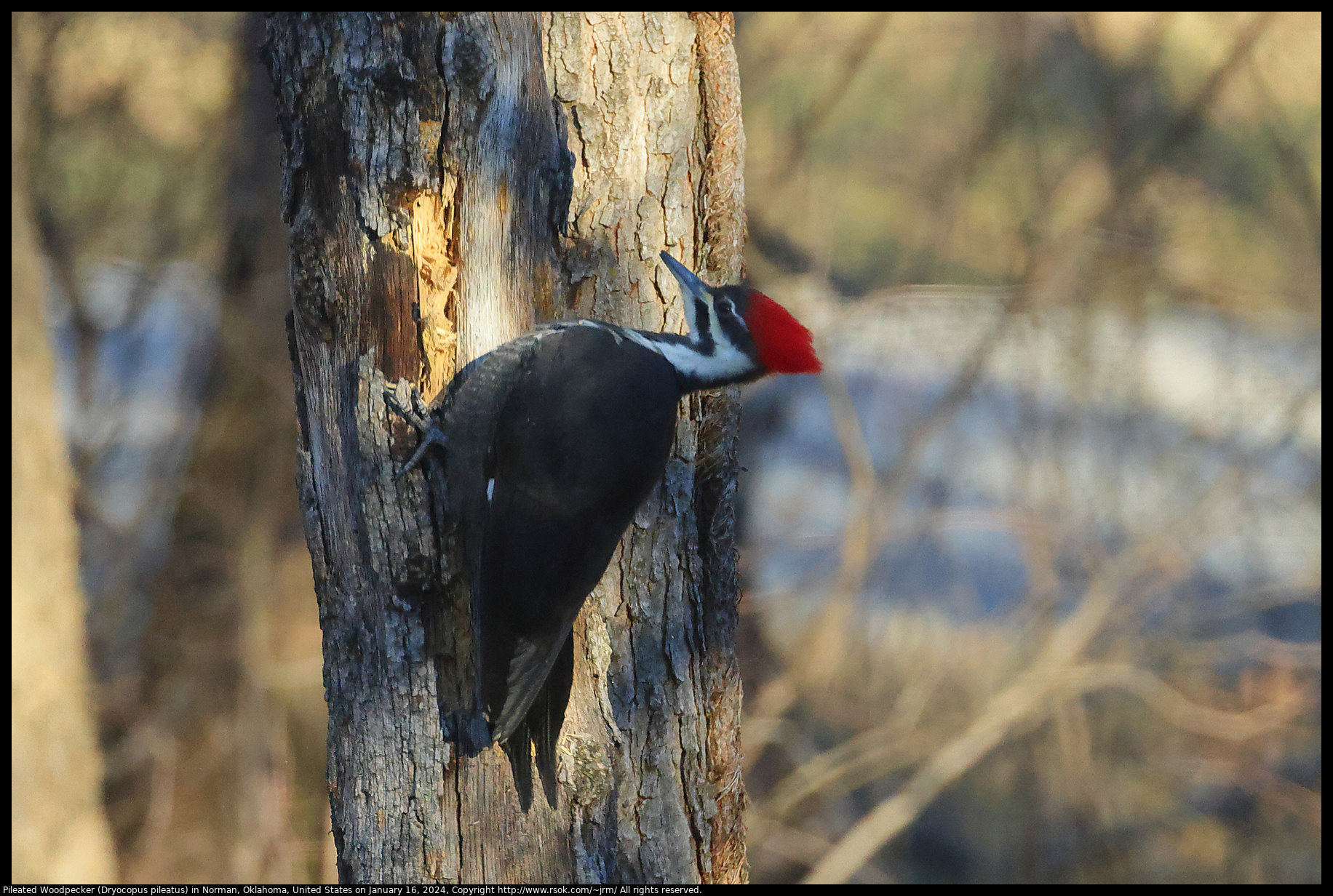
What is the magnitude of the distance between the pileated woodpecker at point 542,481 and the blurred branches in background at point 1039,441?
2536 millimetres

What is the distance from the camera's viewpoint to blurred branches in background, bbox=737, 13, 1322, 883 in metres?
4.29

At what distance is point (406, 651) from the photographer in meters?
1.85

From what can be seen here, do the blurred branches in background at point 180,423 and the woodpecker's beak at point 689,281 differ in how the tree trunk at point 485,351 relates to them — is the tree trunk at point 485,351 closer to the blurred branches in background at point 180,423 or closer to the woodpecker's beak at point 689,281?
the woodpecker's beak at point 689,281

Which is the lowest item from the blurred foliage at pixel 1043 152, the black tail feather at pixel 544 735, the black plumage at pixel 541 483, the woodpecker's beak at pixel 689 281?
the black tail feather at pixel 544 735

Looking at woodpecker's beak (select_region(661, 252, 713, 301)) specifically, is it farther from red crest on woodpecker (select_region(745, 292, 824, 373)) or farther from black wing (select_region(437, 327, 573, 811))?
black wing (select_region(437, 327, 573, 811))

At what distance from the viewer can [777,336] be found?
203 centimetres

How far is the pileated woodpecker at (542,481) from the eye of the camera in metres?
1.82

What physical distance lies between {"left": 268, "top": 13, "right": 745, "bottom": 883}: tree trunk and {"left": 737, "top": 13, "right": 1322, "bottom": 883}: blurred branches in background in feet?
7.39

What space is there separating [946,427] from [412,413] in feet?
10.7

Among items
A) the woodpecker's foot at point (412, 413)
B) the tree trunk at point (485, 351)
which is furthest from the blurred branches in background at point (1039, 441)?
the woodpecker's foot at point (412, 413)

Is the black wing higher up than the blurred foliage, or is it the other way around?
the blurred foliage

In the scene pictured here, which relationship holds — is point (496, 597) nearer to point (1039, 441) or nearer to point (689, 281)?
point (689, 281)

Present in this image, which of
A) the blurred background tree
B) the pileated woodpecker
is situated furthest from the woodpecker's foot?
the blurred background tree

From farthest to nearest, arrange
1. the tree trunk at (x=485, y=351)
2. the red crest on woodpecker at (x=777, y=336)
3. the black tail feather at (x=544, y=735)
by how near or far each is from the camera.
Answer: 1. the red crest on woodpecker at (x=777, y=336)
2. the black tail feather at (x=544, y=735)
3. the tree trunk at (x=485, y=351)
